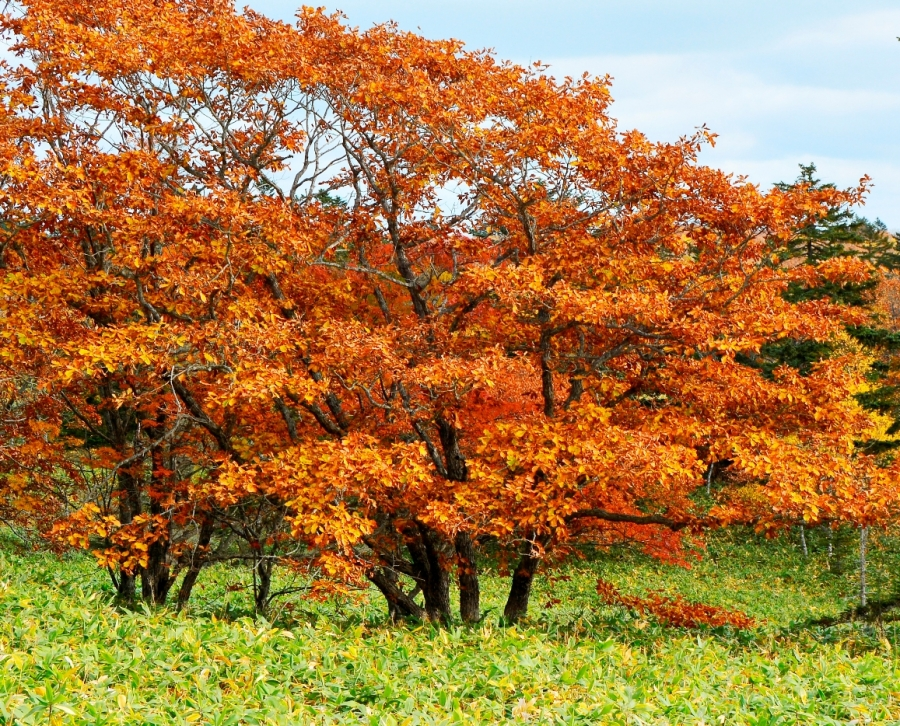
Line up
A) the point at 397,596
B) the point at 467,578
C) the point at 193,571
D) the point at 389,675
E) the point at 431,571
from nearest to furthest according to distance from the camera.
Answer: the point at 389,675 < the point at 397,596 < the point at 467,578 < the point at 431,571 < the point at 193,571

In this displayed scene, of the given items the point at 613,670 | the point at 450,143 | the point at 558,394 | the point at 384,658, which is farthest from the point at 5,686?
the point at 558,394

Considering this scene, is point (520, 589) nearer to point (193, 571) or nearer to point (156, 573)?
point (193, 571)

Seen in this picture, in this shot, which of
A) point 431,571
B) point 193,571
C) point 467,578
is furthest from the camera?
point 193,571

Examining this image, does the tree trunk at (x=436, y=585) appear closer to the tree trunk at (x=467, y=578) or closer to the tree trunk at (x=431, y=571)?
the tree trunk at (x=431, y=571)

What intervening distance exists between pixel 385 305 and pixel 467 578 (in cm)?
361

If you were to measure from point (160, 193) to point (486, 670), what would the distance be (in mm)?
6205

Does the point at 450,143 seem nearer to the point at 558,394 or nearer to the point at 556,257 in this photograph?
the point at 556,257

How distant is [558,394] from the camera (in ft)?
44.2

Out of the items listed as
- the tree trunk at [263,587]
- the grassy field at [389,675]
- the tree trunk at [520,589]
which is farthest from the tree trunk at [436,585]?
the tree trunk at [263,587]

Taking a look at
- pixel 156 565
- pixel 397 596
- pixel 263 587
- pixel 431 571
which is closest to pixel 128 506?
pixel 156 565

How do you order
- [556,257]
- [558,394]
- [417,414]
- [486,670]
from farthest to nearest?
[558,394] → [556,257] → [417,414] → [486,670]

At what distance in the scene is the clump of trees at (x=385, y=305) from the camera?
8219mm

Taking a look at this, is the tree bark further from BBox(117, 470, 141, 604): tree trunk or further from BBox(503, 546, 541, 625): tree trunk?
BBox(503, 546, 541, 625): tree trunk

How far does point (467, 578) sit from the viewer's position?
34.1ft
